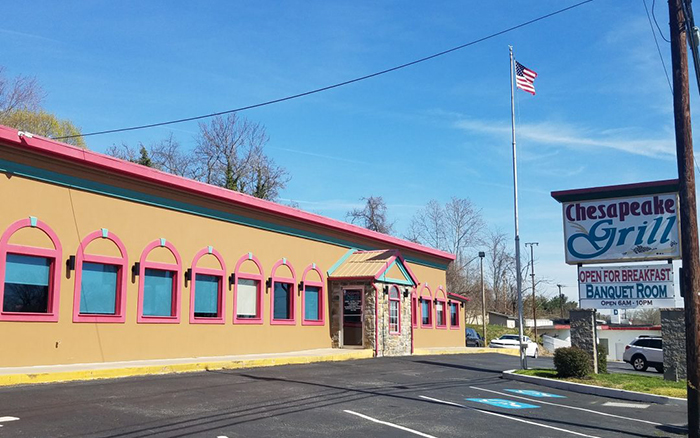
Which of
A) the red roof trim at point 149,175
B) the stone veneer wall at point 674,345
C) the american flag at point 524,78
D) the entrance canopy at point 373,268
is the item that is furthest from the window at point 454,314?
the stone veneer wall at point 674,345

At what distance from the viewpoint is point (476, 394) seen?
1595cm

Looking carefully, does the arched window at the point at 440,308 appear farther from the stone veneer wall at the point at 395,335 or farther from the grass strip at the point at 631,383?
the grass strip at the point at 631,383

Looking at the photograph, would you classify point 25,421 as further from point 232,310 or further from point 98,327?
point 232,310

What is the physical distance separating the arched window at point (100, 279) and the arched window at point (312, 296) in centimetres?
919

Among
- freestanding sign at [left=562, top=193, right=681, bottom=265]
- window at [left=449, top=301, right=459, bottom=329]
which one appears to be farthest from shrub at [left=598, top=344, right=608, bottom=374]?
window at [left=449, top=301, right=459, bottom=329]

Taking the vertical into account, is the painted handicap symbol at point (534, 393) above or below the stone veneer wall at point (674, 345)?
below

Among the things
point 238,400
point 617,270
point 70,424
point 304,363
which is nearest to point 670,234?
point 617,270

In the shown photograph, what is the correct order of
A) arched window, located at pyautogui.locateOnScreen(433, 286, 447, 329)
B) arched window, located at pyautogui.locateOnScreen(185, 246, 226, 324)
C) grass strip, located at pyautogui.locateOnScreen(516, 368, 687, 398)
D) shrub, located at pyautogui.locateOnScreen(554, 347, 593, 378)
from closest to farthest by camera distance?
grass strip, located at pyautogui.locateOnScreen(516, 368, 687, 398) → shrub, located at pyautogui.locateOnScreen(554, 347, 593, 378) → arched window, located at pyautogui.locateOnScreen(185, 246, 226, 324) → arched window, located at pyautogui.locateOnScreen(433, 286, 447, 329)

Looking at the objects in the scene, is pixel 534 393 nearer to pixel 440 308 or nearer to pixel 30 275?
pixel 30 275

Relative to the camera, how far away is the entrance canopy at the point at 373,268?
28.0 m

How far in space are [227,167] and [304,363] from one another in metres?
37.6

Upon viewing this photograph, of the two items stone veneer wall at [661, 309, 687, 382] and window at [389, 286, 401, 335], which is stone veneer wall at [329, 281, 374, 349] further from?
stone veneer wall at [661, 309, 687, 382]

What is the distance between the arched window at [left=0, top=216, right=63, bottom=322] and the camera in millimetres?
16125

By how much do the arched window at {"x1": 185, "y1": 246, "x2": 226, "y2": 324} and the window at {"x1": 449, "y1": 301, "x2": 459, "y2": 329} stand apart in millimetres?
20894
